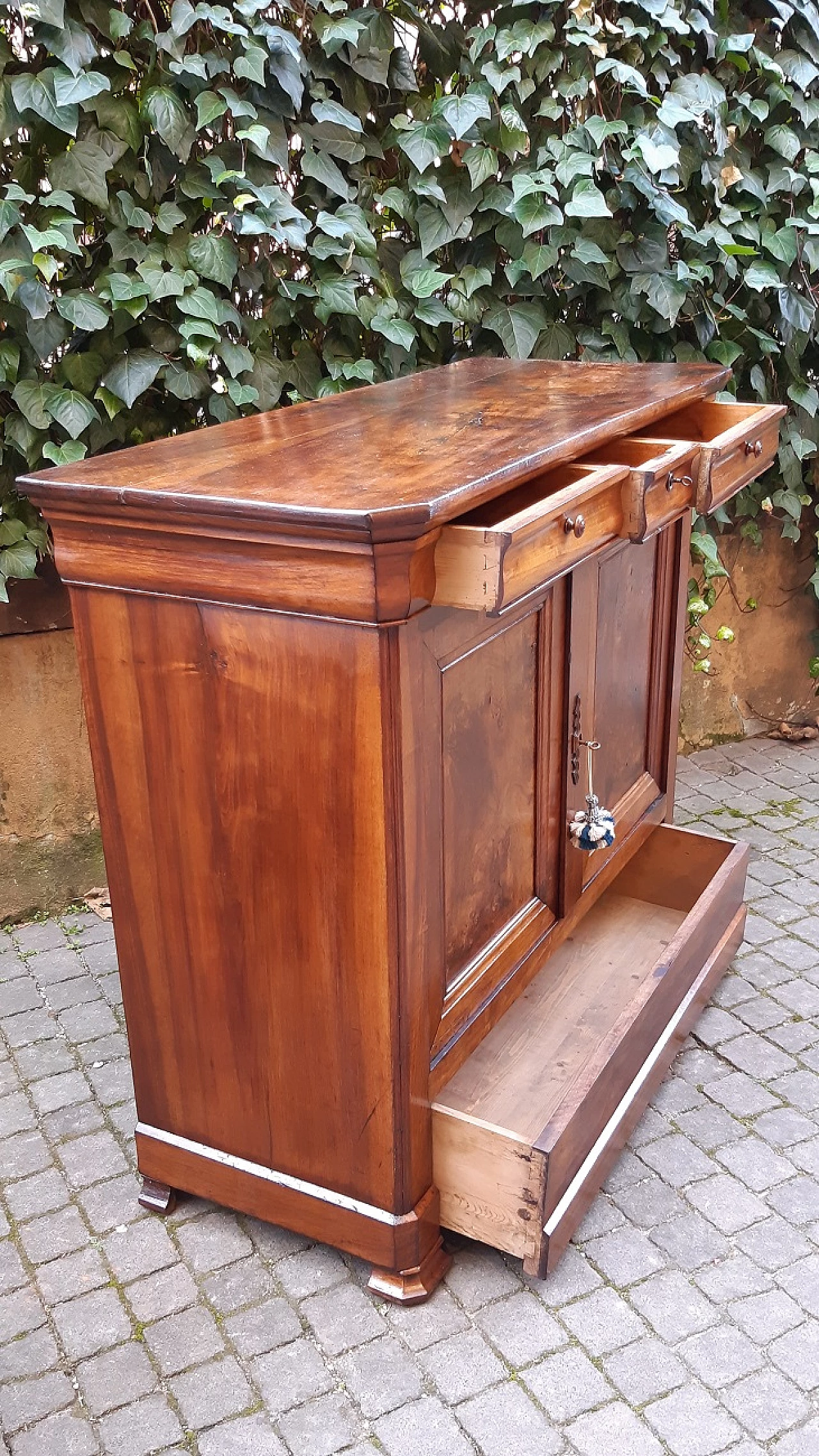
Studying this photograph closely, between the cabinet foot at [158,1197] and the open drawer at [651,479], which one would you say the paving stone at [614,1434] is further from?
the open drawer at [651,479]

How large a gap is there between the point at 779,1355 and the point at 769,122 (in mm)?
3314

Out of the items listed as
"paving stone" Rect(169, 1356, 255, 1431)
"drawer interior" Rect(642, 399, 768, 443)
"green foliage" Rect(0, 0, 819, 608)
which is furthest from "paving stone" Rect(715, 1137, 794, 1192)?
"green foliage" Rect(0, 0, 819, 608)

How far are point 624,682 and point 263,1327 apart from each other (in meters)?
1.53

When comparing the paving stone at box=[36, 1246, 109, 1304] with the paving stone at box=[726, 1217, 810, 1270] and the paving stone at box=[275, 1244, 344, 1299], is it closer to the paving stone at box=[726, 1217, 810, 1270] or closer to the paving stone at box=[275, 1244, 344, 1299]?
the paving stone at box=[275, 1244, 344, 1299]

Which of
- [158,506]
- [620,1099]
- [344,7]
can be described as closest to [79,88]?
[344,7]

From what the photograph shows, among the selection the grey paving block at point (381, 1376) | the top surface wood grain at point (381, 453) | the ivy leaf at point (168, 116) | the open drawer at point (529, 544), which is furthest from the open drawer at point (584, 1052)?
the ivy leaf at point (168, 116)

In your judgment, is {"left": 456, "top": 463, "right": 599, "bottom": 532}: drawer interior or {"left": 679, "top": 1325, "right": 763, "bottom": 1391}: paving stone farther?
{"left": 456, "top": 463, "right": 599, "bottom": 532}: drawer interior

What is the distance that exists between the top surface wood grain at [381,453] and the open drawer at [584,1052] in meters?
1.02

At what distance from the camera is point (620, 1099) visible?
2211 millimetres

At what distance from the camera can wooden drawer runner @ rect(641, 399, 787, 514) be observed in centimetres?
222

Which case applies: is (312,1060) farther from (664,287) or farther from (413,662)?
(664,287)

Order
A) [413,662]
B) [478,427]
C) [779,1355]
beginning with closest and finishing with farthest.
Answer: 1. [413,662]
2. [779,1355]
3. [478,427]

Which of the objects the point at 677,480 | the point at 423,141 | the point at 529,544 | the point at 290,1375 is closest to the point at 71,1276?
the point at 290,1375

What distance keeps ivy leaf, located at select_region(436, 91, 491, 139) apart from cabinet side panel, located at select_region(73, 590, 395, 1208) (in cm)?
182
